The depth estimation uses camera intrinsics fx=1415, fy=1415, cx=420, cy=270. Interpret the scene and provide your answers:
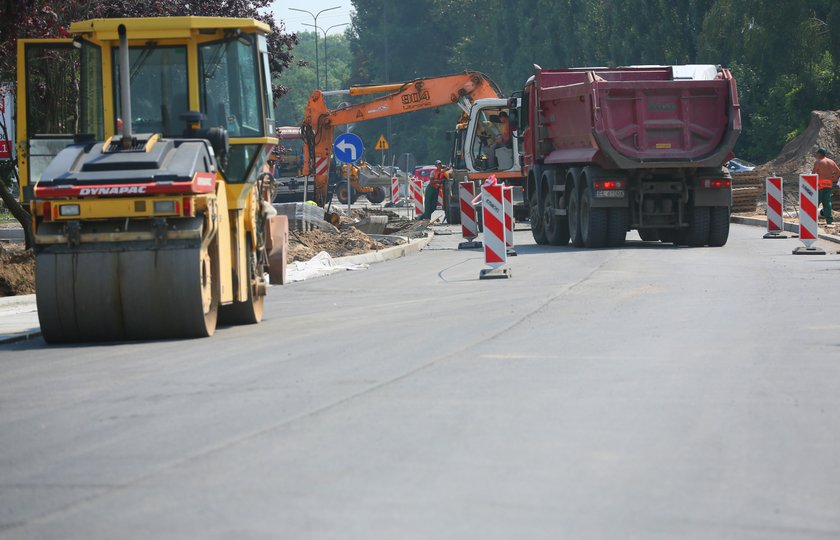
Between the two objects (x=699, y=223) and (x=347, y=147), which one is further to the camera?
(x=347, y=147)

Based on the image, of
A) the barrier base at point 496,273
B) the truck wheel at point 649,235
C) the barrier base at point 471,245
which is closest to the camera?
the barrier base at point 496,273

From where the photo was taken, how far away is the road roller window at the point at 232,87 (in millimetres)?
13531

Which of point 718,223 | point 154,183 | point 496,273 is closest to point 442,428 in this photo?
point 154,183

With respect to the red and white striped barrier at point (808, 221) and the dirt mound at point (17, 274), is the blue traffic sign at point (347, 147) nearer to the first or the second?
the red and white striped barrier at point (808, 221)

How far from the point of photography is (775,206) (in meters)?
27.4

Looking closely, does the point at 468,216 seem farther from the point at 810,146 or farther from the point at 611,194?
the point at 810,146

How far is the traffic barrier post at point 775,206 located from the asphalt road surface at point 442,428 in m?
13.1

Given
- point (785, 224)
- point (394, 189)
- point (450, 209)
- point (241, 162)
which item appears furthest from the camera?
point (394, 189)

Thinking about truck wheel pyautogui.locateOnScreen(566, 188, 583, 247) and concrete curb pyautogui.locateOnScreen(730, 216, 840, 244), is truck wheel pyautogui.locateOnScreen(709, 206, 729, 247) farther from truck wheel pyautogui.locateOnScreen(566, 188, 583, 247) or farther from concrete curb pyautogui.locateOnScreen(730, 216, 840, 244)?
truck wheel pyautogui.locateOnScreen(566, 188, 583, 247)

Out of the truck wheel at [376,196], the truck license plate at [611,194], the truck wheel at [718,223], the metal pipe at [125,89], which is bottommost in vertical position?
the truck wheel at [376,196]

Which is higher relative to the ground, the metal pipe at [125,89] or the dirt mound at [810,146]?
the metal pipe at [125,89]

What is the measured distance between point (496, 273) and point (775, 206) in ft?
33.6

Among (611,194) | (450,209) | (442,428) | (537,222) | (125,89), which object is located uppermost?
(125,89)

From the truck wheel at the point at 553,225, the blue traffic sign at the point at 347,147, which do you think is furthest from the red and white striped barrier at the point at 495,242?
the blue traffic sign at the point at 347,147
